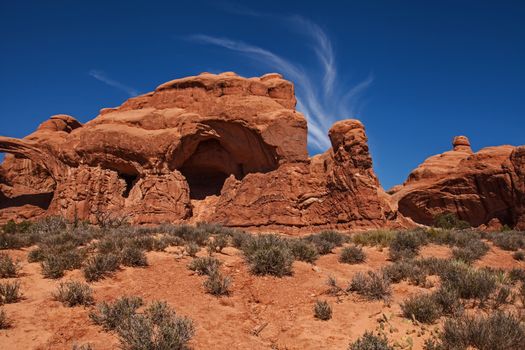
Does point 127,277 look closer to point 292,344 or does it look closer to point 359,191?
point 292,344

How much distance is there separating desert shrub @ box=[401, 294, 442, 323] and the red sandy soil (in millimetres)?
156

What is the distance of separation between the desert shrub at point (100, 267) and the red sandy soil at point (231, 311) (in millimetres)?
178

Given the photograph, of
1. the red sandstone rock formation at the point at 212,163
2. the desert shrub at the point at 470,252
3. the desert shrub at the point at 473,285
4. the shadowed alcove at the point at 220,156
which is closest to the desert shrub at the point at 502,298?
the desert shrub at the point at 473,285

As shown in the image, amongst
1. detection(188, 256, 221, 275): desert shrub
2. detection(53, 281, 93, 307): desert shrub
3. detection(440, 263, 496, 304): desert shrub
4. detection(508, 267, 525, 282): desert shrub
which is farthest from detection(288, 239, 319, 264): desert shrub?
detection(53, 281, 93, 307): desert shrub

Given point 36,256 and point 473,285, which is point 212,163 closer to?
point 36,256

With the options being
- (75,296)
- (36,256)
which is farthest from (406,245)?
(36,256)

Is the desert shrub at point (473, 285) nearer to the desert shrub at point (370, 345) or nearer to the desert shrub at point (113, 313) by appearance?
the desert shrub at point (370, 345)

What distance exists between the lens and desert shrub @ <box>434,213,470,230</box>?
95.5 feet

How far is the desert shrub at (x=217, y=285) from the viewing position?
745 centimetres

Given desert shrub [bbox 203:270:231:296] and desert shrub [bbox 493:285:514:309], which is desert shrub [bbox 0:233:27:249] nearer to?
desert shrub [bbox 203:270:231:296]

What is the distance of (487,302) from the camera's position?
6828 millimetres

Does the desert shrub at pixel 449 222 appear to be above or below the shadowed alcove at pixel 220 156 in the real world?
below

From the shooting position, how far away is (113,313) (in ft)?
19.2

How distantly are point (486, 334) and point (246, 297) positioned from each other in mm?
4154
